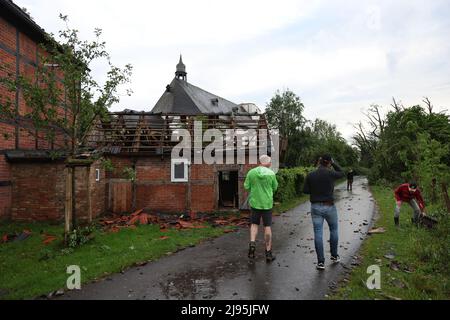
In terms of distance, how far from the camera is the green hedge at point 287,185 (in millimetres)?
17594

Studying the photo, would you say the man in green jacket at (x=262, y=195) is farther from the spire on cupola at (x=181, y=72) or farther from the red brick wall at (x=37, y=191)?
the spire on cupola at (x=181, y=72)

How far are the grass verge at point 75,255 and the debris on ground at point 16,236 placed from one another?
0.19 meters

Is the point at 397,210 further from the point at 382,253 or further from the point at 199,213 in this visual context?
the point at 199,213

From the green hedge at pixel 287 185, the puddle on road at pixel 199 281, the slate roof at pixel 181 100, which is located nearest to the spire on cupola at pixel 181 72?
the slate roof at pixel 181 100

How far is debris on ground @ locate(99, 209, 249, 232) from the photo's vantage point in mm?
10868

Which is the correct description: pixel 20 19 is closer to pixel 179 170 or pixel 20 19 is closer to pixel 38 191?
pixel 38 191

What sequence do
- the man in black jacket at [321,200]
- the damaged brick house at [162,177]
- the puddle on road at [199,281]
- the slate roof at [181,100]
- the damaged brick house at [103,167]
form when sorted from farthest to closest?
1. the slate roof at [181,100]
2. the damaged brick house at [162,177]
3. the damaged brick house at [103,167]
4. the man in black jacket at [321,200]
5. the puddle on road at [199,281]

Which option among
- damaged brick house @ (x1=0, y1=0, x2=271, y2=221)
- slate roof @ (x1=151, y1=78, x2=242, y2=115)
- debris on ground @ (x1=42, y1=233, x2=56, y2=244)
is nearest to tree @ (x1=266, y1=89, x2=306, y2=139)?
slate roof @ (x1=151, y1=78, x2=242, y2=115)

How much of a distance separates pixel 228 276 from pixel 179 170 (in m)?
8.34

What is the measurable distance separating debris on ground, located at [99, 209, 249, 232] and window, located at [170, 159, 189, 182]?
5.16 feet

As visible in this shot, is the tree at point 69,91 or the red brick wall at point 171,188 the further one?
the red brick wall at point 171,188

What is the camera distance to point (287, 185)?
62.8 ft

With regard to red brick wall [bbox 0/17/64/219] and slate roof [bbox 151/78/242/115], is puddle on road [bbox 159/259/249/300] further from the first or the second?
slate roof [bbox 151/78/242/115]
